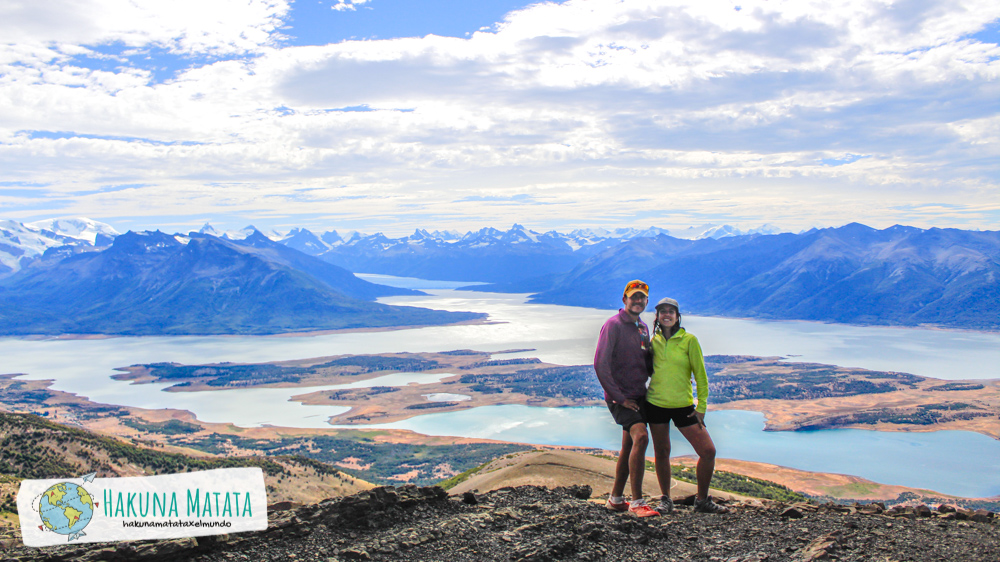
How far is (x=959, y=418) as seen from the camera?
2975 inches

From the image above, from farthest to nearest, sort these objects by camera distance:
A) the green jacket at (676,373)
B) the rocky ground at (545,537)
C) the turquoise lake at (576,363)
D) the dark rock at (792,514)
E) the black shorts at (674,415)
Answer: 1. the turquoise lake at (576,363)
2. the dark rock at (792,514)
3. the black shorts at (674,415)
4. the green jacket at (676,373)
5. the rocky ground at (545,537)

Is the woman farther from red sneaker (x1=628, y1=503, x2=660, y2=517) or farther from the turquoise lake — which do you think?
the turquoise lake

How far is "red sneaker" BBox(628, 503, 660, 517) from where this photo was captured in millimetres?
7293

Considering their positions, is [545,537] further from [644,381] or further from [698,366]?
[698,366]

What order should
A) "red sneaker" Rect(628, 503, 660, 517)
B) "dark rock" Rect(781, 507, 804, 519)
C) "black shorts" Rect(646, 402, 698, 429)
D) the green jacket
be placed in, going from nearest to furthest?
"red sneaker" Rect(628, 503, 660, 517) → the green jacket → "black shorts" Rect(646, 402, 698, 429) → "dark rock" Rect(781, 507, 804, 519)

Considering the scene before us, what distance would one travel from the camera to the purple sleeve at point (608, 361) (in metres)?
7.44

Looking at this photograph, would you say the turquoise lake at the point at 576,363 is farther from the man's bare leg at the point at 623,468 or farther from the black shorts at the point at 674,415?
the man's bare leg at the point at 623,468

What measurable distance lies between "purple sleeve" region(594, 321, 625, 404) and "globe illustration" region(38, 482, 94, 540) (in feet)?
18.2

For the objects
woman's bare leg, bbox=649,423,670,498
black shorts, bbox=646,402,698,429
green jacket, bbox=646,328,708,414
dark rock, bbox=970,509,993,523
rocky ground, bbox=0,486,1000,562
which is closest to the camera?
rocky ground, bbox=0,486,1000,562

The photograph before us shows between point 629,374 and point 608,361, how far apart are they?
355 mm

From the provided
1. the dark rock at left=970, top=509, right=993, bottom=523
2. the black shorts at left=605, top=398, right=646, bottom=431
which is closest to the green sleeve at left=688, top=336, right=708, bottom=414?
the black shorts at left=605, top=398, right=646, bottom=431

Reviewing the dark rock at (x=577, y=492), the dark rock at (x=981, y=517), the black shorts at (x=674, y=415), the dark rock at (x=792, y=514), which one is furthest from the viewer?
the dark rock at (x=577, y=492)

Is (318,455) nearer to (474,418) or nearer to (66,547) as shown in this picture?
(474,418)

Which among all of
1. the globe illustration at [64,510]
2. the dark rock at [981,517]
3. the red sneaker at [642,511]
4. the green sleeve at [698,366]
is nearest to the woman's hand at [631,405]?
the green sleeve at [698,366]
